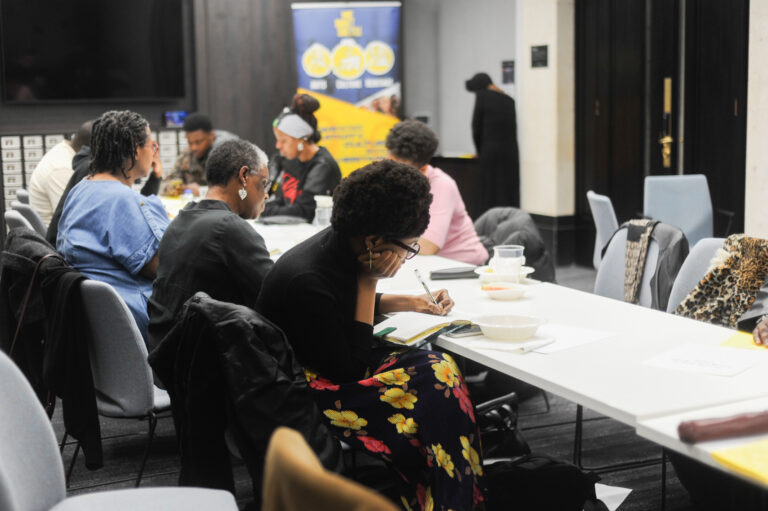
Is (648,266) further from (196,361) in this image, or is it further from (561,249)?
(561,249)

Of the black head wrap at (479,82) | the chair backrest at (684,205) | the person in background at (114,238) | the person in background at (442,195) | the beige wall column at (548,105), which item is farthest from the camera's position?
the black head wrap at (479,82)

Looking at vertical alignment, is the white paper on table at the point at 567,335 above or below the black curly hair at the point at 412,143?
below

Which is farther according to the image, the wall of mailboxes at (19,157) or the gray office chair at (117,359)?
the wall of mailboxes at (19,157)

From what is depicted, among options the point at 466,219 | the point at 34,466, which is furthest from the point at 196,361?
the point at 466,219

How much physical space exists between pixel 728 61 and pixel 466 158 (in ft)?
11.3

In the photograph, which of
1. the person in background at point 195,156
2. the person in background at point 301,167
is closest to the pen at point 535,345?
the person in background at point 301,167

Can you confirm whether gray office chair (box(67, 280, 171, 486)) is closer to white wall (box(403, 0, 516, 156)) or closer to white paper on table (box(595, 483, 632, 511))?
white paper on table (box(595, 483, 632, 511))

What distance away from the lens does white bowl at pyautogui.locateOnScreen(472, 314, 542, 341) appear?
234 cm

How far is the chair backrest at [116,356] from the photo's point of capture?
9.05 feet

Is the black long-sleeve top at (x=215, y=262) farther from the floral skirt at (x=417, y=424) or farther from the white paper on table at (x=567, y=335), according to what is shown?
the white paper on table at (x=567, y=335)

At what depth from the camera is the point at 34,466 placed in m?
1.75

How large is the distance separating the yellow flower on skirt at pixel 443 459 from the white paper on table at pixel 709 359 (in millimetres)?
509

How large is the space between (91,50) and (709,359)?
7615mm

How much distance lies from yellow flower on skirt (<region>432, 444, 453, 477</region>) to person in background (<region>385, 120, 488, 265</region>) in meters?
1.94
